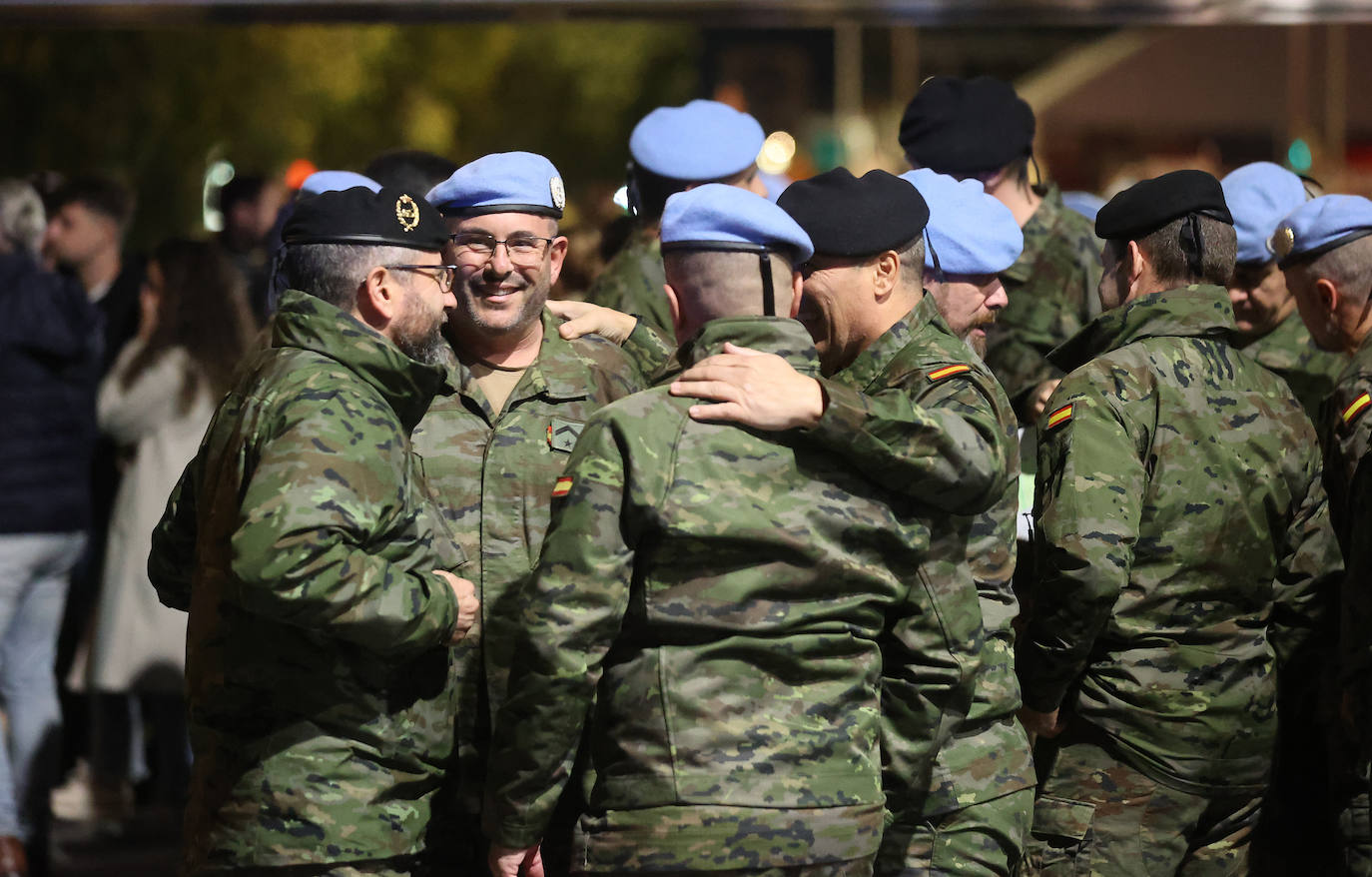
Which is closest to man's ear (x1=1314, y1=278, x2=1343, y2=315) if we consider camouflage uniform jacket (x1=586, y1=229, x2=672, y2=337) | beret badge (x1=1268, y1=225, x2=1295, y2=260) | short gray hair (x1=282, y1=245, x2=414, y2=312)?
beret badge (x1=1268, y1=225, x2=1295, y2=260)

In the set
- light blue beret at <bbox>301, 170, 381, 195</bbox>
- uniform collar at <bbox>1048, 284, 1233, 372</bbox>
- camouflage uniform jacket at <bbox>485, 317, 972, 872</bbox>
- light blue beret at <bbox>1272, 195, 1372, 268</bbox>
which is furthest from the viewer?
light blue beret at <bbox>301, 170, 381, 195</bbox>

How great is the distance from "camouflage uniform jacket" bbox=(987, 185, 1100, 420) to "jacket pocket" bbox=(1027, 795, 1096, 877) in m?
1.67

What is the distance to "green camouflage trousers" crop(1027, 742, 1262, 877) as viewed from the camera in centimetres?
399

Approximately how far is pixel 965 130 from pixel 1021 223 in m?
0.39

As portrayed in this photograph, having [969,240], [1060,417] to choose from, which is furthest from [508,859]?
[969,240]

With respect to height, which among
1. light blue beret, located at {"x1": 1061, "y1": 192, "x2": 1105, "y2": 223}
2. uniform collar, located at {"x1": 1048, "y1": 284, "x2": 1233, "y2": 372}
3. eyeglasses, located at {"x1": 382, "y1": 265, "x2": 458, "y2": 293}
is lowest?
uniform collar, located at {"x1": 1048, "y1": 284, "x2": 1233, "y2": 372}

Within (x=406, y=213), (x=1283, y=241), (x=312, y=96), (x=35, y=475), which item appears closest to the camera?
(x=406, y=213)

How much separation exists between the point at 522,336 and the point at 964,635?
4.46 ft

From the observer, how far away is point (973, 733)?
11.9ft

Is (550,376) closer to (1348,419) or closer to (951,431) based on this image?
(951,431)

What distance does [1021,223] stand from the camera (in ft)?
17.9

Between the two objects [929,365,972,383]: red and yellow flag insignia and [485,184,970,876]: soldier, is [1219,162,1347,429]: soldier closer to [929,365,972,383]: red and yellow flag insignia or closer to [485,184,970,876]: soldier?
[929,365,972,383]: red and yellow flag insignia

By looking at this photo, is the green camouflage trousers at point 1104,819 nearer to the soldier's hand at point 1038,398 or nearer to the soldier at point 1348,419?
the soldier at point 1348,419

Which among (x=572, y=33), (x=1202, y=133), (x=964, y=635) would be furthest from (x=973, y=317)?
(x=572, y=33)
